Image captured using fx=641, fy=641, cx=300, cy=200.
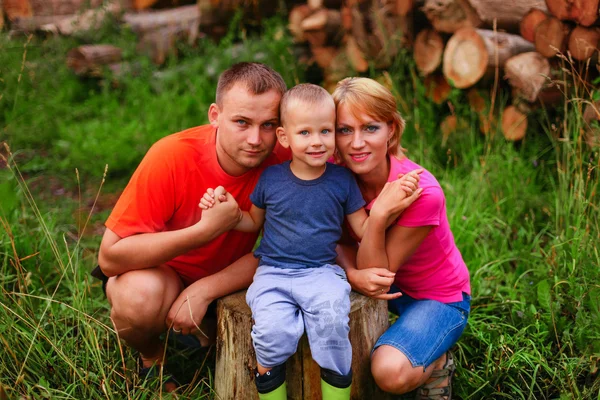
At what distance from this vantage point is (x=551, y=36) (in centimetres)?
371

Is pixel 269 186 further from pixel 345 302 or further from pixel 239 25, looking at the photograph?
pixel 239 25

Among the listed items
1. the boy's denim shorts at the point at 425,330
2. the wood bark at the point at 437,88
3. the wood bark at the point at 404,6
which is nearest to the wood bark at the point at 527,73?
the wood bark at the point at 437,88

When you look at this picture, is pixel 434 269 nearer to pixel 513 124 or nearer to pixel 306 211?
pixel 306 211

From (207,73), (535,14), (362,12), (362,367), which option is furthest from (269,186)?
(207,73)

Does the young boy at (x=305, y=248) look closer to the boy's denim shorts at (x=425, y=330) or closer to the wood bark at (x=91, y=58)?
the boy's denim shorts at (x=425, y=330)

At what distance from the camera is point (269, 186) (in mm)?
2398

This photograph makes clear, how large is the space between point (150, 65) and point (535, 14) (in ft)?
12.0

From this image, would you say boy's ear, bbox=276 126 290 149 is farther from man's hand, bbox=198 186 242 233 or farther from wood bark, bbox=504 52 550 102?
wood bark, bbox=504 52 550 102

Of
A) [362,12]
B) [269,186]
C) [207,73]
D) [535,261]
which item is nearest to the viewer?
[269,186]

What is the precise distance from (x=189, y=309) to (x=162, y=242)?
0.94 ft

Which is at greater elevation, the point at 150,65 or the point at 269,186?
→ the point at 269,186

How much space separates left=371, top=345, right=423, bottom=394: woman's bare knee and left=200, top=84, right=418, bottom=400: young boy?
16cm

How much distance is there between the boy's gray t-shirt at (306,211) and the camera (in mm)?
2348

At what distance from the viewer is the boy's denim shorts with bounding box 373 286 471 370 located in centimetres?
245
